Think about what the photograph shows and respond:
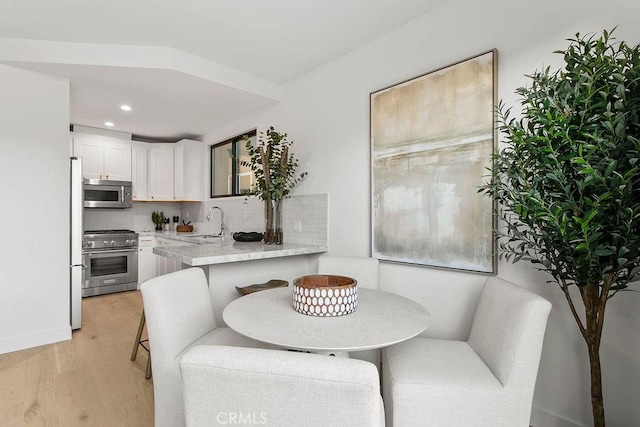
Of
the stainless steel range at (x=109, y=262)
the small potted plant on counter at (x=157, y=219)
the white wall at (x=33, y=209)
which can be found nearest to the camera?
the white wall at (x=33, y=209)

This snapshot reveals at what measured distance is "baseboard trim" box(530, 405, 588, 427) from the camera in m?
1.64

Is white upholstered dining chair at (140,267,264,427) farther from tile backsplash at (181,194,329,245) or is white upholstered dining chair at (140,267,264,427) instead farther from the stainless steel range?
the stainless steel range

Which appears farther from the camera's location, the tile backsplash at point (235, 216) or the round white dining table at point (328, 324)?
the tile backsplash at point (235, 216)

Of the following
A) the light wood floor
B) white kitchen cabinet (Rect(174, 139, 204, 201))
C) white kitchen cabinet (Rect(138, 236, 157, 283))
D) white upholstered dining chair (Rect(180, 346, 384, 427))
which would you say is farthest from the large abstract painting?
white kitchen cabinet (Rect(138, 236, 157, 283))

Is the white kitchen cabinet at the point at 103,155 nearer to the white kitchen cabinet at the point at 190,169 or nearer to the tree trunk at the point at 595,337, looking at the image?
the white kitchen cabinet at the point at 190,169

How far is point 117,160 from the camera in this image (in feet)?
15.6

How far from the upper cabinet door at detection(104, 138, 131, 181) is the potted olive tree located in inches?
200

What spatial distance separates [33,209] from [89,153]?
79.2 inches

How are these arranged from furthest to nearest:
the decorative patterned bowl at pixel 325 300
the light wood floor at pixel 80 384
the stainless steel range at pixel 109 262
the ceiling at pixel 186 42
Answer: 1. the stainless steel range at pixel 109 262
2. the ceiling at pixel 186 42
3. the light wood floor at pixel 80 384
4. the decorative patterned bowl at pixel 325 300

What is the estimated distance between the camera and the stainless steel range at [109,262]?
169 inches

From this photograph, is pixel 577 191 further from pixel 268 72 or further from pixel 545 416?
pixel 268 72

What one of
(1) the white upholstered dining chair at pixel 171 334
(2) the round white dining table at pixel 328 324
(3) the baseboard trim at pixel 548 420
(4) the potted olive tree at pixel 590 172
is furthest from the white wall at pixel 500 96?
(1) the white upholstered dining chair at pixel 171 334

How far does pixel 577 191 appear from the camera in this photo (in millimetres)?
1229

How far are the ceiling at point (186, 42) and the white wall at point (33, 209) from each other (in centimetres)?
25
